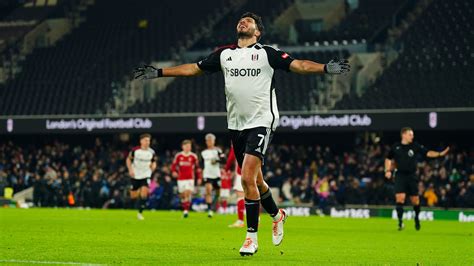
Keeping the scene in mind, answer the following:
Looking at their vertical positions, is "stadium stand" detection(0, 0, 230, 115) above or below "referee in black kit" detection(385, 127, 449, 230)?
above

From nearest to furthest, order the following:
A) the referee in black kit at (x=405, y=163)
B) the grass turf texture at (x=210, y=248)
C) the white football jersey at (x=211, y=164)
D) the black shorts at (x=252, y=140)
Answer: the grass turf texture at (x=210, y=248) → the black shorts at (x=252, y=140) → the referee in black kit at (x=405, y=163) → the white football jersey at (x=211, y=164)

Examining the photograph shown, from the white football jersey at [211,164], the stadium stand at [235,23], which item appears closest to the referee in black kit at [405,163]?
the white football jersey at [211,164]

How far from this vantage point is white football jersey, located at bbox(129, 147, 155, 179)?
86.0 ft

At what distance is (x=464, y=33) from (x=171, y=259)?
98.3ft

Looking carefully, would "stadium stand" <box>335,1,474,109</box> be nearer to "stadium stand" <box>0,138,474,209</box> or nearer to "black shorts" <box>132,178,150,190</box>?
"stadium stand" <box>0,138,474,209</box>

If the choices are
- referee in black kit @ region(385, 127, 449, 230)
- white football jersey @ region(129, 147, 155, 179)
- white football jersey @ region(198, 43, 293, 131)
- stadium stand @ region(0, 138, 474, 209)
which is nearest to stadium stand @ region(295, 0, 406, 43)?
stadium stand @ region(0, 138, 474, 209)

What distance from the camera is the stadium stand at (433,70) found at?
3588 centimetres

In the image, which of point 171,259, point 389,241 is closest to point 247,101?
point 171,259

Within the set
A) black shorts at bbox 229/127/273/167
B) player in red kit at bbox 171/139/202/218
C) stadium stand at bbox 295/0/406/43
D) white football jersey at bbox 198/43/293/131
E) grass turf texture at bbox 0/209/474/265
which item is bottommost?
grass turf texture at bbox 0/209/474/265

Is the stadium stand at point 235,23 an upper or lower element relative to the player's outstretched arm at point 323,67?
upper

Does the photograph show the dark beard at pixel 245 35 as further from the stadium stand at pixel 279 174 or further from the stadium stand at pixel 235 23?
the stadium stand at pixel 235 23

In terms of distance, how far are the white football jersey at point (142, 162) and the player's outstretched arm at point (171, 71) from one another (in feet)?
48.7

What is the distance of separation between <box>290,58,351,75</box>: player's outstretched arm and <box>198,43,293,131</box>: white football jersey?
0.31 metres

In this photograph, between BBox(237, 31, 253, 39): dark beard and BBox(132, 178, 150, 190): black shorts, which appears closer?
BBox(237, 31, 253, 39): dark beard
